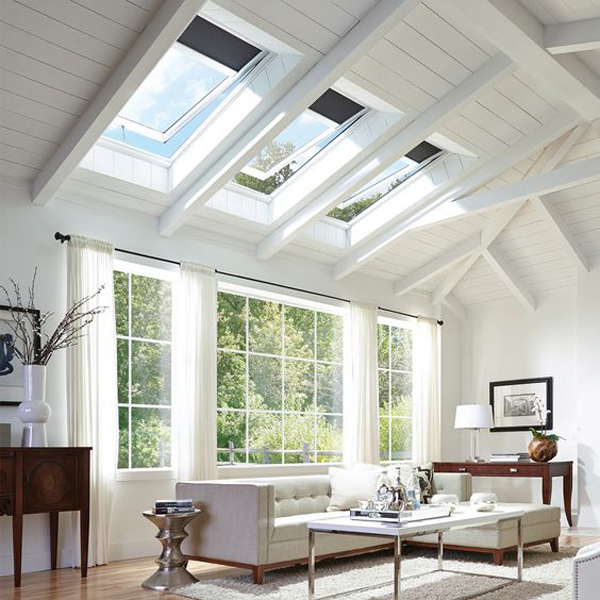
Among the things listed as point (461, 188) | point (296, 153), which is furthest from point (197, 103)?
point (461, 188)

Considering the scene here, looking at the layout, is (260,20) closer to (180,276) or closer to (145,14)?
(145,14)

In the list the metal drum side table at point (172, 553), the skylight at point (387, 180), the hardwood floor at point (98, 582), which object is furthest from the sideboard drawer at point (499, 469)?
the metal drum side table at point (172, 553)

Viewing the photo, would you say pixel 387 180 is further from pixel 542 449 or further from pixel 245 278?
pixel 542 449

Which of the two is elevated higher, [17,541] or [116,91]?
[116,91]

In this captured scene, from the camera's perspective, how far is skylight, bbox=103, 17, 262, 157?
546 cm

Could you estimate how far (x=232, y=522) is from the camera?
5.38m

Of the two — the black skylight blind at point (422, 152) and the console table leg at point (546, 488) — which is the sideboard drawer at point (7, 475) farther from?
the console table leg at point (546, 488)

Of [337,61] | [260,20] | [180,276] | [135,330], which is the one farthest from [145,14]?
[135,330]

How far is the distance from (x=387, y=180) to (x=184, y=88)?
2.51 m

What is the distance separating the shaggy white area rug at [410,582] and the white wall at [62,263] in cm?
114

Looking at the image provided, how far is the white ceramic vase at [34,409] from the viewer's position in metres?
5.32

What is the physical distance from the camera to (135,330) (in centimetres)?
941

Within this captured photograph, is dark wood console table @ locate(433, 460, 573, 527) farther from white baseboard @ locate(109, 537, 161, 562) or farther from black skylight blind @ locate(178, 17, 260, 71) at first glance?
black skylight blind @ locate(178, 17, 260, 71)

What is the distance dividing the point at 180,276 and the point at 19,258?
1421mm
